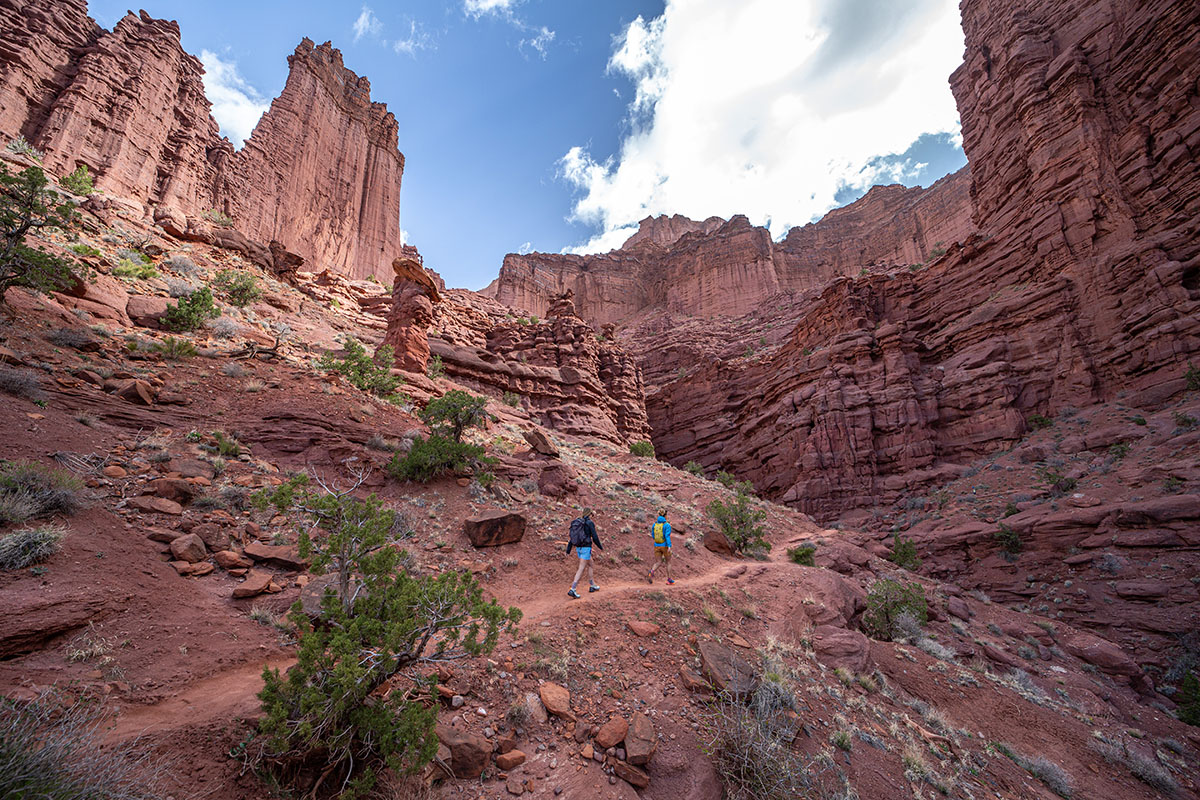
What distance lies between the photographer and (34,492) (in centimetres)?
514

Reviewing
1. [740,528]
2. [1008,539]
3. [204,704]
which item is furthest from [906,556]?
[204,704]

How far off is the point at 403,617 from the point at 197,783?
5.09 ft

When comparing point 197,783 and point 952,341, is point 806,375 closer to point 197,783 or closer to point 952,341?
point 952,341

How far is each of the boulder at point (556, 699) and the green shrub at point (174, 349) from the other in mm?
12705

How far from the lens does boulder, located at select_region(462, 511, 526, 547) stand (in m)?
9.20

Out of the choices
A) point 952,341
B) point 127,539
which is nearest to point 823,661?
point 127,539

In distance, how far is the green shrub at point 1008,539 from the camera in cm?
1560

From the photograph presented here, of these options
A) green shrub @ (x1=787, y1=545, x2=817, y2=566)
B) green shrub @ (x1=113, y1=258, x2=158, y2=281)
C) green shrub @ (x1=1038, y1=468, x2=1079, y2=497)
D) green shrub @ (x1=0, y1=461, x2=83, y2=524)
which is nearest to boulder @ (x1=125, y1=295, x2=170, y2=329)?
green shrub @ (x1=113, y1=258, x2=158, y2=281)

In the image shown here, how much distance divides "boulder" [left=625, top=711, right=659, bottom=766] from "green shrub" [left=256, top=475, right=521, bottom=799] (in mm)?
1905

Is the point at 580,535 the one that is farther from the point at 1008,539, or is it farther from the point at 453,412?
the point at 1008,539

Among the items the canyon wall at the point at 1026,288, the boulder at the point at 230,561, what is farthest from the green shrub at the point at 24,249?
the canyon wall at the point at 1026,288

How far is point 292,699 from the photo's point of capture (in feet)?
11.2

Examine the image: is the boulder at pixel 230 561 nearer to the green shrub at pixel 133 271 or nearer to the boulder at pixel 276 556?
the boulder at pixel 276 556

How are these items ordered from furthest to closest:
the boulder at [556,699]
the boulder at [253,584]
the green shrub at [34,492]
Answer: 1. the boulder at [253,584]
2. the boulder at [556,699]
3. the green shrub at [34,492]
